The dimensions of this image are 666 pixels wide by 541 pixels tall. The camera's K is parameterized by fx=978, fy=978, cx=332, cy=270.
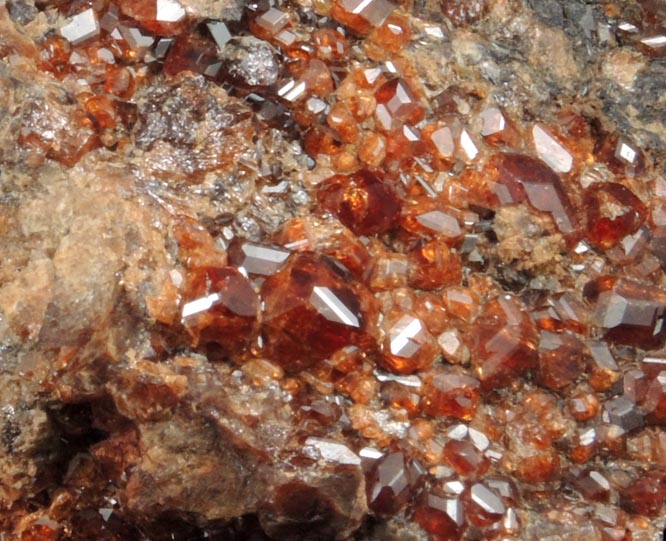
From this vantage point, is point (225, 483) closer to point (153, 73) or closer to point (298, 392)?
point (298, 392)

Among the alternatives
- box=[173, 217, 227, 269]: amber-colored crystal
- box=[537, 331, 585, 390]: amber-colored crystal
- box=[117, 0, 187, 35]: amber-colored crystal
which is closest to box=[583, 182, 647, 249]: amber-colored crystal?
box=[537, 331, 585, 390]: amber-colored crystal

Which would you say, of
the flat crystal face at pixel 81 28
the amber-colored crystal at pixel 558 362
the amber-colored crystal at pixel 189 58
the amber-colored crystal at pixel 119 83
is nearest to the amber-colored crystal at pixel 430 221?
the amber-colored crystal at pixel 558 362

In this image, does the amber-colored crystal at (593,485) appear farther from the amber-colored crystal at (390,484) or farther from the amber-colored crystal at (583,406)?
the amber-colored crystal at (390,484)

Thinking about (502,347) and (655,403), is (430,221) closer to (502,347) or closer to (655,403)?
(502,347)

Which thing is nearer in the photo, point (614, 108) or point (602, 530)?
point (602, 530)

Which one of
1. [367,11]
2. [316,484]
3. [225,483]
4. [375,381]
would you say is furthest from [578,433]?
[367,11]

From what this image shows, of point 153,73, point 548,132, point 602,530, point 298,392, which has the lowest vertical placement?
point 602,530
